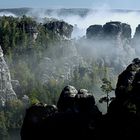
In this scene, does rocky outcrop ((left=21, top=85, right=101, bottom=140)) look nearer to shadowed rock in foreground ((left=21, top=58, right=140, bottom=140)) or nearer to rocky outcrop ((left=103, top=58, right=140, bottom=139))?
shadowed rock in foreground ((left=21, top=58, right=140, bottom=140))

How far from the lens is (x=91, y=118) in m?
77.4

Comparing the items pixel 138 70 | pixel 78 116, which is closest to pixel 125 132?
pixel 78 116

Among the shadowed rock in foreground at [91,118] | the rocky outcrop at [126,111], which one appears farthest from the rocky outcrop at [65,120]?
the rocky outcrop at [126,111]

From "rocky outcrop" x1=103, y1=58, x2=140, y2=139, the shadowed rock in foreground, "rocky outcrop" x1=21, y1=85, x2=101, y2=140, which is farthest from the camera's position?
"rocky outcrop" x1=21, y1=85, x2=101, y2=140

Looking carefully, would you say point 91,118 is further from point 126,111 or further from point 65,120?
point 126,111

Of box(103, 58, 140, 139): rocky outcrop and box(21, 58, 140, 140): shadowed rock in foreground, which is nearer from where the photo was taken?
box(103, 58, 140, 139): rocky outcrop

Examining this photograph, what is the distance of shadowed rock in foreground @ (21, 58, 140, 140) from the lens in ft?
238

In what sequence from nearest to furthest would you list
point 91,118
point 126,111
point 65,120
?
point 126,111
point 91,118
point 65,120

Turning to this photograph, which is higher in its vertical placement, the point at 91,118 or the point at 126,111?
the point at 126,111

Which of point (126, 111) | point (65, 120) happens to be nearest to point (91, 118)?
point (65, 120)

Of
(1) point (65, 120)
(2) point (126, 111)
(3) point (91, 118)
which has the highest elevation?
(2) point (126, 111)

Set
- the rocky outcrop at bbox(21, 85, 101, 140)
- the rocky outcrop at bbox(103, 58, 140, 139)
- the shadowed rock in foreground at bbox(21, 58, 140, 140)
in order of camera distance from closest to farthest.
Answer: the rocky outcrop at bbox(103, 58, 140, 139) → the shadowed rock in foreground at bbox(21, 58, 140, 140) → the rocky outcrop at bbox(21, 85, 101, 140)

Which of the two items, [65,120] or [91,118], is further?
[65,120]

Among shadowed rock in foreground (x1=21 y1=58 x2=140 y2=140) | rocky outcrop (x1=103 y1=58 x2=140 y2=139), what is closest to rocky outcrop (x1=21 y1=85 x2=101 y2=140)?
shadowed rock in foreground (x1=21 y1=58 x2=140 y2=140)
